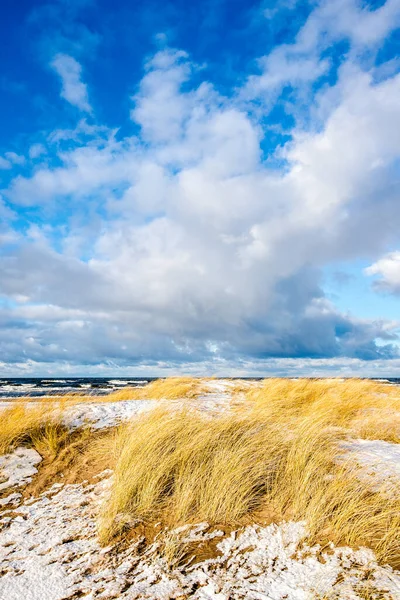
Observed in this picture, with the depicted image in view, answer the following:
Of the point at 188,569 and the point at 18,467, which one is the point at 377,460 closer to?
the point at 188,569

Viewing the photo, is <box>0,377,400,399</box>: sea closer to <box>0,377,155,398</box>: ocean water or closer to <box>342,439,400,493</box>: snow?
<box>0,377,155,398</box>: ocean water

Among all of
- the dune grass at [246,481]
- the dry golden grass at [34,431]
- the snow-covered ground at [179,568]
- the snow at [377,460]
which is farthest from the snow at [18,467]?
the snow at [377,460]

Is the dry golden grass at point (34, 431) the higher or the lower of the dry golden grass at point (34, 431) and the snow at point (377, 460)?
the higher

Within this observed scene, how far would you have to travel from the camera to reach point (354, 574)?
233 cm

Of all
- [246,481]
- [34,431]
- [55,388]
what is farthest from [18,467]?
[55,388]

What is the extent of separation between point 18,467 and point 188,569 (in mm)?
2957

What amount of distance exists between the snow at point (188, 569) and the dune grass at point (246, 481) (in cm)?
17

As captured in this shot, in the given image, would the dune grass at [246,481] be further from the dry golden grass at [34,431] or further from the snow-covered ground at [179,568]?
the dry golden grass at [34,431]

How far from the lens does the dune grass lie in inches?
112

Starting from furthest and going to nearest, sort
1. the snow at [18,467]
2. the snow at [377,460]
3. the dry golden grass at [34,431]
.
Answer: the dry golden grass at [34,431] → the snow at [18,467] → the snow at [377,460]

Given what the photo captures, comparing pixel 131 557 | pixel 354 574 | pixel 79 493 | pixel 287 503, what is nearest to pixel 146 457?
pixel 79 493

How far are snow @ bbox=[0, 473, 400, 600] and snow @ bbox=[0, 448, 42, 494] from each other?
110 cm

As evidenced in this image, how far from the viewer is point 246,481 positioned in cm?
345

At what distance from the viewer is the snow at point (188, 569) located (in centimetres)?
228
